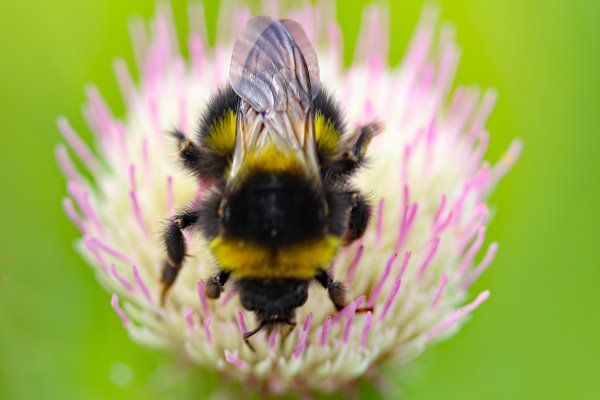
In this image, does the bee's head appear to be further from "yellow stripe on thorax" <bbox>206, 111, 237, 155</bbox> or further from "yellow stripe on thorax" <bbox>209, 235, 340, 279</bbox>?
"yellow stripe on thorax" <bbox>206, 111, 237, 155</bbox>

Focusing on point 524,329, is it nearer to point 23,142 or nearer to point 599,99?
point 599,99

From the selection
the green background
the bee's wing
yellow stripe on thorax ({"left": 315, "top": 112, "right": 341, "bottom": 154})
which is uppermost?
the bee's wing

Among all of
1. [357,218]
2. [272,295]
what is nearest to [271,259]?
[272,295]

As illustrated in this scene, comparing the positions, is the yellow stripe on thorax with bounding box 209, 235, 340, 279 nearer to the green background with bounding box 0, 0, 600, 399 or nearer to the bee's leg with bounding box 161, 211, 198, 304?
the bee's leg with bounding box 161, 211, 198, 304

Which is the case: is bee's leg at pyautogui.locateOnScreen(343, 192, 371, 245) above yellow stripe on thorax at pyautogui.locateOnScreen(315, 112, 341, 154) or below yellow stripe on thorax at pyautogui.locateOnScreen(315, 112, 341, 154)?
below

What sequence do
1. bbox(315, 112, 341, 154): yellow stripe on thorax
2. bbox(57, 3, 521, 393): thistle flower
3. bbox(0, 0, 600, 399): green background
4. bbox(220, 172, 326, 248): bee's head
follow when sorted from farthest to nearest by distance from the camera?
bbox(0, 0, 600, 399): green background
bbox(57, 3, 521, 393): thistle flower
bbox(315, 112, 341, 154): yellow stripe on thorax
bbox(220, 172, 326, 248): bee's head

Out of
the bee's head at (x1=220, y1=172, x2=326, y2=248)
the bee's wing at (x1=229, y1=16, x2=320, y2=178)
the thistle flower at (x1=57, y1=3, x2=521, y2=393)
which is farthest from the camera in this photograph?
the thistle flower at (x1=57, y1=3, x2=521, y2=393)

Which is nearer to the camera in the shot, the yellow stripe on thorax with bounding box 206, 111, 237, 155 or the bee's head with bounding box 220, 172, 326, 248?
the bee's head with bounding box 220, 172, 326, 248

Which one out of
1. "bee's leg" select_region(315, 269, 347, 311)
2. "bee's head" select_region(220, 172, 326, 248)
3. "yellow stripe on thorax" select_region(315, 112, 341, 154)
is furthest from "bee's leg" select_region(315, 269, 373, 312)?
"yellow stripe on thorax" select_region(315, 112, 341, 154)
